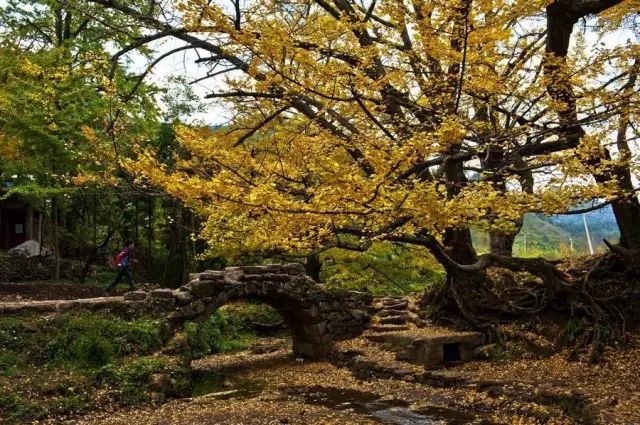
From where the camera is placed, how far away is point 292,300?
538 inches

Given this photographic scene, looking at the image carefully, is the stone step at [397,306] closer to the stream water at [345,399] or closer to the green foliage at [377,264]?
the green foliage at [377,264]

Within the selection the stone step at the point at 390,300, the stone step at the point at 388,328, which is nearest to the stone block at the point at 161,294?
the stone step at the point at 388,328

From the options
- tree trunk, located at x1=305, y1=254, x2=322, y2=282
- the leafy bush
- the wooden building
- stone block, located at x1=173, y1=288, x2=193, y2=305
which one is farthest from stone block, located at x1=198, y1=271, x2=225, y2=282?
the wooden building

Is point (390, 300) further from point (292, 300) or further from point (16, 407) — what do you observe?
point (16, 407)

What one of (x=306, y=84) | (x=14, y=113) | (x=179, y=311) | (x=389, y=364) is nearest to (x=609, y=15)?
(x=306, y=84)

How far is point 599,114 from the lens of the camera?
21.8 ft

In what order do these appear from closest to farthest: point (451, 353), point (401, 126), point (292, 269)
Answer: point (401, 126)
point (451, 353)
point (292, 269)

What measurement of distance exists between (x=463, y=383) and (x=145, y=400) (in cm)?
529

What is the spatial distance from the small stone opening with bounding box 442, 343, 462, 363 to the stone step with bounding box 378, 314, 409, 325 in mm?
2545

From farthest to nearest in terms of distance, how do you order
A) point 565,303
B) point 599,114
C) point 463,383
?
point 565,303
point 463,383
point 599,114

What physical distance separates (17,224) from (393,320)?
18131 mm

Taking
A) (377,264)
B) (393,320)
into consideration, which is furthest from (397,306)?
(377,264)

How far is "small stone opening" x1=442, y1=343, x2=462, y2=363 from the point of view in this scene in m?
11.0

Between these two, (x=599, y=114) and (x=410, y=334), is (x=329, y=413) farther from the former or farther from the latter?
(x=599, y=114)
